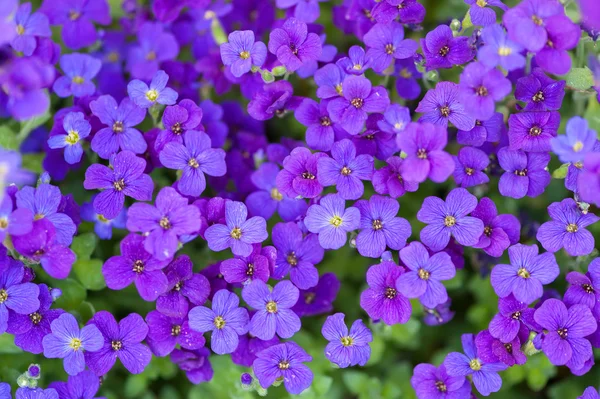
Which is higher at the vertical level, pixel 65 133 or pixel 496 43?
pixel 496 43

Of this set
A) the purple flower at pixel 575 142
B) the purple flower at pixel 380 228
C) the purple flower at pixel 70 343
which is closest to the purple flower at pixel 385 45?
the purple flower at pixel 380 228

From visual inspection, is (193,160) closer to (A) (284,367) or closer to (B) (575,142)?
(A) (284,367)

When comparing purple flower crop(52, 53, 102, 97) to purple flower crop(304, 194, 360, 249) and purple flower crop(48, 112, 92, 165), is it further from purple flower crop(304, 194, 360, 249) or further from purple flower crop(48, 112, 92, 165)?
purple flower crop(304, 194, 360, 249)

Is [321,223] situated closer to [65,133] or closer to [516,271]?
[516,271]

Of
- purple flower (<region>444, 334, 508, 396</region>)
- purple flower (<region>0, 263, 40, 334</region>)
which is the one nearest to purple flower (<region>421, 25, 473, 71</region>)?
purple flower (<region>444, 334, 508, 396</region>)

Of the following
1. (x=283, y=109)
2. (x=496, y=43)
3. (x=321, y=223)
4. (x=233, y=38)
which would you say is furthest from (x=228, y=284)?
(x=496, y=43)

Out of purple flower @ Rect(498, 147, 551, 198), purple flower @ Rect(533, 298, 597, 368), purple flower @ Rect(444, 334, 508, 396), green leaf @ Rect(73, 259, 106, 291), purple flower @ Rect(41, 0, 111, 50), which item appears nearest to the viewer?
purple flower @ Rect(533, 298, 597, 368)
